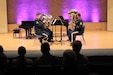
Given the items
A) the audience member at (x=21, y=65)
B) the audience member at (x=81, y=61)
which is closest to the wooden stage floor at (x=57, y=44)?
the audience member at (x=21, y=65)

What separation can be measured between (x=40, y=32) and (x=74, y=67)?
260 inches

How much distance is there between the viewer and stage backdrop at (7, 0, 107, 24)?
579 inches

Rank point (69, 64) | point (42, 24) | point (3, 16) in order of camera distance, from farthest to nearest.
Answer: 1. point (3, 16)
2. point (42, 24)
3. point (69, 64)

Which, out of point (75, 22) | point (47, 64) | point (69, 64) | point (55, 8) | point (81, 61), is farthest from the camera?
point (55, 8)

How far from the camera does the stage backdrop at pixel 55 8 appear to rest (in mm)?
14703

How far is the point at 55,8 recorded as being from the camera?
49.0 feet

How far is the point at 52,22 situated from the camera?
9.62m

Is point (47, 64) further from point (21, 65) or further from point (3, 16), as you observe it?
point (3, 16)

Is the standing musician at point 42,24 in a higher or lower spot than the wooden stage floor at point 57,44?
higher

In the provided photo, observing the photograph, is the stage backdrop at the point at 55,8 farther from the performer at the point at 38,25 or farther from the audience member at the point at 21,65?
the audience member at the point at 21,65

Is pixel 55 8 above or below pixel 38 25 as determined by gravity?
above

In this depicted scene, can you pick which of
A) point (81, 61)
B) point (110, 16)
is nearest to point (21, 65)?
point (81, 61)

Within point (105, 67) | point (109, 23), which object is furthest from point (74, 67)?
point (109, 23)

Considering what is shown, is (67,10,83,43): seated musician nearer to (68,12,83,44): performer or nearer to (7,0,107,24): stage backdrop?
(68,12,83,44): performer
